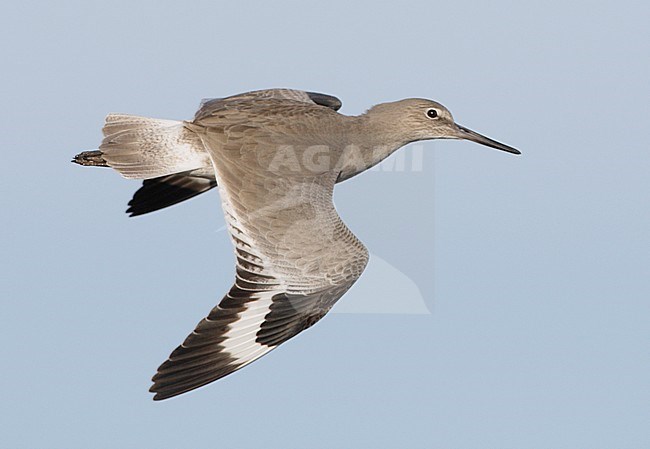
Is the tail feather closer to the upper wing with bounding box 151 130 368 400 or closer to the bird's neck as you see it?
the upper wing with bounding box 151 130 368 400

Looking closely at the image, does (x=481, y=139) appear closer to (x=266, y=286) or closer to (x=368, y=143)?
(x=368, y=143)

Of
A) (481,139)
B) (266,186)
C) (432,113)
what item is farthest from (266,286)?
(481,139)

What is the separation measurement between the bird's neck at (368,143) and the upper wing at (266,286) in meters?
0.77

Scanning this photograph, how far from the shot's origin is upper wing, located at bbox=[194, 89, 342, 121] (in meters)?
6.87

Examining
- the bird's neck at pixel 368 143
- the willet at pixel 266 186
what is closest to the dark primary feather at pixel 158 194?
the willet at pixel 266 186

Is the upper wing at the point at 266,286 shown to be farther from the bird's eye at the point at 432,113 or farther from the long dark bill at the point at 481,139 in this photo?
the long dark bill at the point at 481,139

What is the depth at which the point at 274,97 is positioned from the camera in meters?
7.14

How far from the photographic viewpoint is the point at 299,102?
6.77 metres

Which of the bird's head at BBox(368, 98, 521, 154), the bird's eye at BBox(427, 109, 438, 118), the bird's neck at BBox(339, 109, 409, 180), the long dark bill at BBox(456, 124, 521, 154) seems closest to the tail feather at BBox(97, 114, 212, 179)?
the bird's neck at BBox(339, 109, 409, 180)

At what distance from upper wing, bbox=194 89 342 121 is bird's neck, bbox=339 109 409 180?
439 millimetres

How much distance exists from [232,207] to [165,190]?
1512mm

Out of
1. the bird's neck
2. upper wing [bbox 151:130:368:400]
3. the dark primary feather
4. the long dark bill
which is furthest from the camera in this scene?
the dark primary feather

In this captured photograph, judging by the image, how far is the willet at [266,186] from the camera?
5.79 metres

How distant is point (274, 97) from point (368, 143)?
28.0 inches
